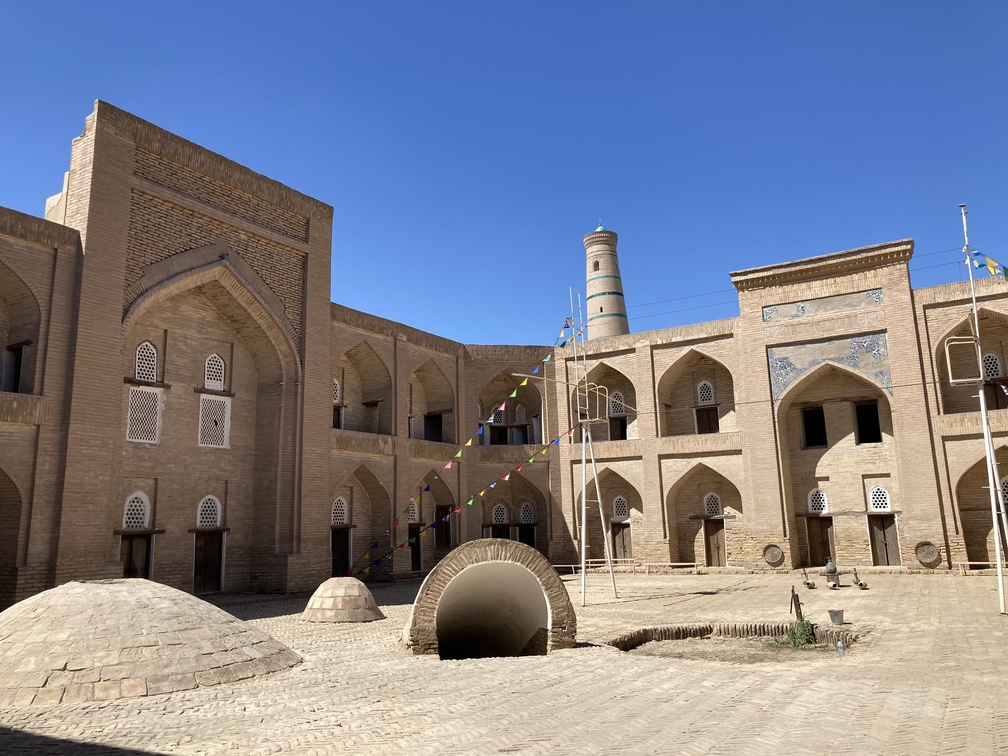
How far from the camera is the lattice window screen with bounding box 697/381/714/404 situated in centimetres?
2355

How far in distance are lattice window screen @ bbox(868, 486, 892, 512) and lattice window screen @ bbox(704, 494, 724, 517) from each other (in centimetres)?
409

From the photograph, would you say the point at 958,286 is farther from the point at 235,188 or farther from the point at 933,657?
the point at 235,188

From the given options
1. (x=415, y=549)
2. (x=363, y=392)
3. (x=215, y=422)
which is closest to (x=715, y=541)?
(x=415, y=549)

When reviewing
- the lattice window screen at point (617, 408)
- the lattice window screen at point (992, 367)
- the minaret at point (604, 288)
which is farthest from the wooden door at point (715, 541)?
the minaret at point (604, 288)

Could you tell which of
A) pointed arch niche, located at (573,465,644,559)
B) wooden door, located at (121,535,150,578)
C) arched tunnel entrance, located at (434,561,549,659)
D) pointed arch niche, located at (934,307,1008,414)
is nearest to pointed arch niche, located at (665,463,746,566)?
pointed arch niche, located at (573,465,644,559)

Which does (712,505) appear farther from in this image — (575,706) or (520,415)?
(575,706)

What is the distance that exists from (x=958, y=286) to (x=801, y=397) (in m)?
4.95

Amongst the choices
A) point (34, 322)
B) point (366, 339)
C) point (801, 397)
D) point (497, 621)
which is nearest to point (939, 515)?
point (801, 397)

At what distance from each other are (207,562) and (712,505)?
46.9ft

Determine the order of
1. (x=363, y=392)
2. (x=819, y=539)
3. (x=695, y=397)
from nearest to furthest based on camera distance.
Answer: (x=819, y=539)
(x=363, y=392)
(x=695, y=397)

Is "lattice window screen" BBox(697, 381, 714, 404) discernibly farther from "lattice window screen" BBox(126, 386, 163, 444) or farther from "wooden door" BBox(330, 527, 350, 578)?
"lattice window screen" BBox(126, 386, 163, 444)

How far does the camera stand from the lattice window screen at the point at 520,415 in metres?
26.3

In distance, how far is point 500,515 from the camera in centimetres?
2511

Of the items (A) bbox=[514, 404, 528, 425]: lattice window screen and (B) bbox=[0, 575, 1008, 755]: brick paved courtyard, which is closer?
(B) bbox=[0, 575, 1008, 755]: brick paved courtyard
